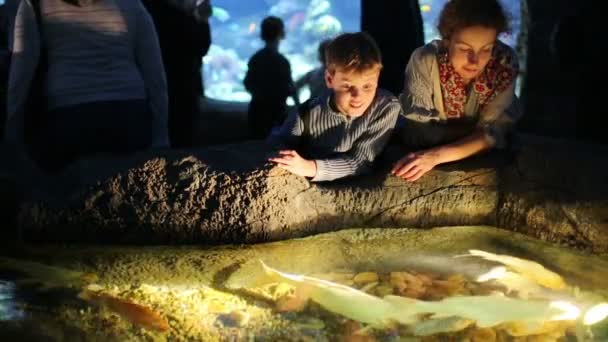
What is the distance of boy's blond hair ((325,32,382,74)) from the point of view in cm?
298

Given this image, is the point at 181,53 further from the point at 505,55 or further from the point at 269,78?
the point at 505,55

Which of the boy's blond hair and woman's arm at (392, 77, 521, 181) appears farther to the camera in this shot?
woman's arm at (392, 77, 521, 181)

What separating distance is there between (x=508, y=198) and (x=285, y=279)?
59.2 inches

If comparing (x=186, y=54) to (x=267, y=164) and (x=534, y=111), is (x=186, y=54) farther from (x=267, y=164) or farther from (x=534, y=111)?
(x=534, y=111)

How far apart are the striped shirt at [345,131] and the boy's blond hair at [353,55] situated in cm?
28

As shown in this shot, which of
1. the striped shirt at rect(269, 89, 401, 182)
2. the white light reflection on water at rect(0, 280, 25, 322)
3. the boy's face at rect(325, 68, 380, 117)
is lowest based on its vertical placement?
the white light reflection on water at rect(0, 280, 25, 322)

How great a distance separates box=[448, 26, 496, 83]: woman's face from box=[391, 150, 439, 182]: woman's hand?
516mm

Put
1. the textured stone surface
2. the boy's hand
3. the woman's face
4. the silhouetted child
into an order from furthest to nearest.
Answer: the silhouetted child, the woman's face, the boy's hand, the textured stone surface

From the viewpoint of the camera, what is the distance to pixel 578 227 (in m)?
3.03

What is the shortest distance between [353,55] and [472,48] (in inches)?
27.2

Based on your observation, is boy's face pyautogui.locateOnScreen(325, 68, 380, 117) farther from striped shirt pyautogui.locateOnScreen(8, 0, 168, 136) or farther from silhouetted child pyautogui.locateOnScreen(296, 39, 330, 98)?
striped shirt pyautogui.locateOnScreen(8, 0, 168, 136)

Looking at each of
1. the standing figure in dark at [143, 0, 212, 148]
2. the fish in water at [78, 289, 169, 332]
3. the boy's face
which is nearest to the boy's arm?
the boy's face

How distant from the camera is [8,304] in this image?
2041 mm

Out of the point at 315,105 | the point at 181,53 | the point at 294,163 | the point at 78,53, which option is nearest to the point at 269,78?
the point at 181,53
